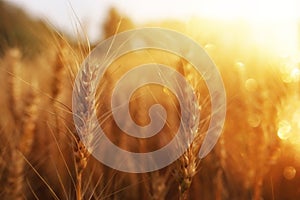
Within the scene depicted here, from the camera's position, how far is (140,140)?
94.1 inches

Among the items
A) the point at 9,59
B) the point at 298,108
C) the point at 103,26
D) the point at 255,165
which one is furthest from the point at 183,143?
the point at 103,26

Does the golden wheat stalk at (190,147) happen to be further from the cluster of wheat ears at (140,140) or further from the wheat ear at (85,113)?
the wheat ear at (85,113)

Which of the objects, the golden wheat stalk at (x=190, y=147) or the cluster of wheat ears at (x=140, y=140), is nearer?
the golden wheat stalk at (x=190, y=147)

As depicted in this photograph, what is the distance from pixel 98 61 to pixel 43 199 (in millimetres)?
1278

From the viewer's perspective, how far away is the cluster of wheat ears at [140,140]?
5.67 feet

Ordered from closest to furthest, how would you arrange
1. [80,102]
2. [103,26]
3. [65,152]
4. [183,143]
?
[80,102] < [183,143] < [65,152] < [103,26]

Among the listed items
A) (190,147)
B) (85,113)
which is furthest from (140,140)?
(85,113)

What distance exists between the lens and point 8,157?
7.58 feet

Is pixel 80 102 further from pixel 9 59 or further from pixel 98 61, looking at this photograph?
pixel 9 59

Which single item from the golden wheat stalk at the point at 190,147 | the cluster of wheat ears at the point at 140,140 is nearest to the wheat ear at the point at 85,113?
the cluster of wheat ears at the point at 140,140

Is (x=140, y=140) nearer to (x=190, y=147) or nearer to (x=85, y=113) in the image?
(x=190, y=147)

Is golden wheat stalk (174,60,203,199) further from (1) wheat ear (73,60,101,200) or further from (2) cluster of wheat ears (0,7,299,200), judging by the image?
(1) wheat ear (73,60,101,200)

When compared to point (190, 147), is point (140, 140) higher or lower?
lower

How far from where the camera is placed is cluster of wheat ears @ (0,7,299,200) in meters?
1.73
